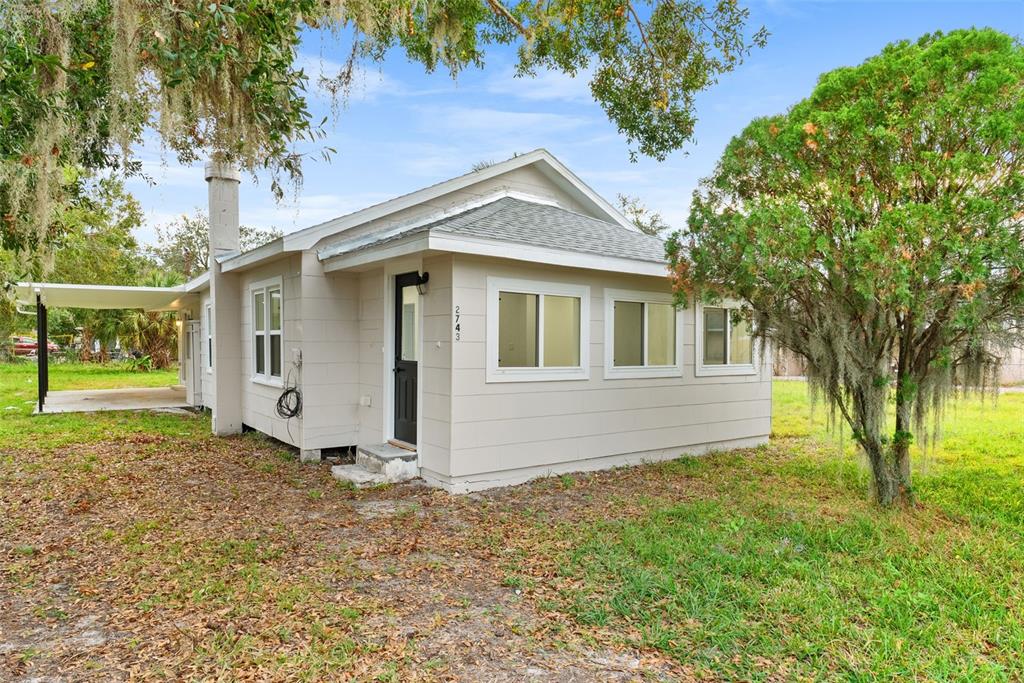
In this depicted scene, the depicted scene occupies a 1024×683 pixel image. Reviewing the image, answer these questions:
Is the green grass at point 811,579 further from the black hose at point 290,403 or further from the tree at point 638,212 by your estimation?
the tree at point 638,212

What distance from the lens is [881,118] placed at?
442 cm

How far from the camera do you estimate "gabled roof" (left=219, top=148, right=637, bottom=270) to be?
7012 mm

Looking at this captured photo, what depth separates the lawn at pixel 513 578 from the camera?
9.41 feet

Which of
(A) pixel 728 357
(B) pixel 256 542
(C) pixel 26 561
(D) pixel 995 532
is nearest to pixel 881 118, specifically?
(D) pixel 995 532

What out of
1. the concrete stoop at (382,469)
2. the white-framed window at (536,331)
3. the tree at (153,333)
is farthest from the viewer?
the tree at (153,333)

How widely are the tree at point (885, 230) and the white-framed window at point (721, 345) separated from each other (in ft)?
8.20

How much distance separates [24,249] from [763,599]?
21.4 feet

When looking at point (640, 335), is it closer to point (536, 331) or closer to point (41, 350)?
point (536, 331)

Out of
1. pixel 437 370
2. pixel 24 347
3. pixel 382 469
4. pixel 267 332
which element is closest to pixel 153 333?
pixel 24 347

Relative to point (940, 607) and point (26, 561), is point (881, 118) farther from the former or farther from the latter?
point (26, 561)

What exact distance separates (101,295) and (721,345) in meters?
11.7

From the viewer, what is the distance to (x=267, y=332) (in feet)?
27.0

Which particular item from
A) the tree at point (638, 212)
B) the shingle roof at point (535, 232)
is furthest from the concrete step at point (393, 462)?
the tree at point (638, 212)

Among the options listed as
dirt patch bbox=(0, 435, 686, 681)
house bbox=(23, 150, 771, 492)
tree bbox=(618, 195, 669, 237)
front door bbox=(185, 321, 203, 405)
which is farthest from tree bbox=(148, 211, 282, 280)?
dirt patch bbox=(0, 435, 686, 681)
